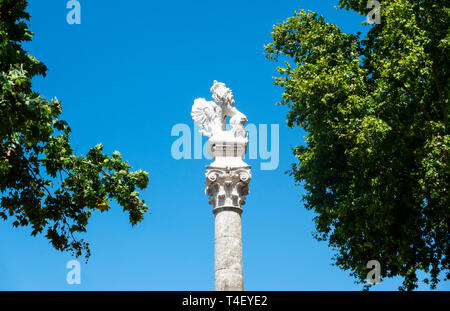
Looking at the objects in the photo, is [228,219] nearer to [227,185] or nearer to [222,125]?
[227,185]

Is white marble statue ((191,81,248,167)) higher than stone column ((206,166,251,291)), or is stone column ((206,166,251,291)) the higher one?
white marble statue ((191,81,248,167))

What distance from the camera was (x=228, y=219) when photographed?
1498cm

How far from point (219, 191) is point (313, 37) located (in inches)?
420

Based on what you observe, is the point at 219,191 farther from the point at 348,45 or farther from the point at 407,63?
the point at 348,45

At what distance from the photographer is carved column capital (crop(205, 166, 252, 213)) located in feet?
50.0

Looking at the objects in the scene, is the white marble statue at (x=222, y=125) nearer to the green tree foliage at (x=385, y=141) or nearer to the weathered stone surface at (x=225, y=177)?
the weathered stone surface at (x=225, y=177)

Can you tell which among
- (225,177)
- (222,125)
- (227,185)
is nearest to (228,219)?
(227,185)

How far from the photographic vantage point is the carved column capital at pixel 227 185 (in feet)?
50.0

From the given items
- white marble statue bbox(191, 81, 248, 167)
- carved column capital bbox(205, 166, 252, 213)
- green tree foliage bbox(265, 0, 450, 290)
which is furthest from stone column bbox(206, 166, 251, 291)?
green tree foliage bbox(265, 0, 450, 290)

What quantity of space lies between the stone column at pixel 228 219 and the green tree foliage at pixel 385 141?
196 inches

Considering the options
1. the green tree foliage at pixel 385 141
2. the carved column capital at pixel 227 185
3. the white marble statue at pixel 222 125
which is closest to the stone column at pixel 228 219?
the carved column capital at pixel 227 185

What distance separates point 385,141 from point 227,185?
605 centimetres

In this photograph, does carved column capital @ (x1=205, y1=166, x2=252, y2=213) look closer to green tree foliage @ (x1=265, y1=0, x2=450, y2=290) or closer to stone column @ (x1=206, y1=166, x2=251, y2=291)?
stone column @ (x1=206, y1=166, x2=251, y2=291)
